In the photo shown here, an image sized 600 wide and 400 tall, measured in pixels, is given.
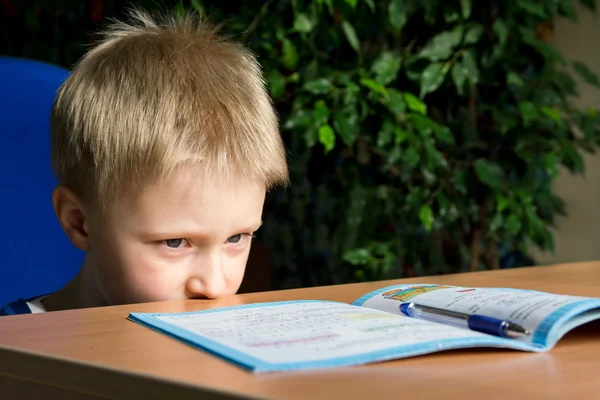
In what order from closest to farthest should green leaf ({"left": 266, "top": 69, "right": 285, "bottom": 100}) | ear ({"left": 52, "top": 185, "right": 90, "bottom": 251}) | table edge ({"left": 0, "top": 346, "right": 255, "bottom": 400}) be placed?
1. table edge ({"left": 0, "top": 346, "right": 255, "bottom": 400})
2. ear ({"left": 52, "top": 185, "right": 90, "bottom": 251})
3. green leaf ({"left": 266, "top": 69, "right": 285, "bottom": 100})

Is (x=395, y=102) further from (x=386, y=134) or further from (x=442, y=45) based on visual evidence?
(x=442, y=45)

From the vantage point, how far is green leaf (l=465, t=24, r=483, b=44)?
1.97 metres

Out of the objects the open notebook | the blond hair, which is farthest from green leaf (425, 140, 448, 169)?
the open notebook

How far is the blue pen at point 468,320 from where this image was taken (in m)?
0.59

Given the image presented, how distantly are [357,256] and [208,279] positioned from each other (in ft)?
3.50

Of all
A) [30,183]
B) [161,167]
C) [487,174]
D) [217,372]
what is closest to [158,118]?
[161,167]

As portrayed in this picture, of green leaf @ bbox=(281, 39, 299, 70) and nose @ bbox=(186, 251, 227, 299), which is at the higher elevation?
green leaf @ bbox=(281, 39, 299, 70)

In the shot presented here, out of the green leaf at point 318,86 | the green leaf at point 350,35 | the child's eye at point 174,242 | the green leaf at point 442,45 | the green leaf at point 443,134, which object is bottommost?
the child's eye at point 174,242

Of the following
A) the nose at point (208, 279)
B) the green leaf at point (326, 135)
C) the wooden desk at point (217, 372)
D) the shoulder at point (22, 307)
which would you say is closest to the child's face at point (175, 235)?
the nose at point (208, 279)

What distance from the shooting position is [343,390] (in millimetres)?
416

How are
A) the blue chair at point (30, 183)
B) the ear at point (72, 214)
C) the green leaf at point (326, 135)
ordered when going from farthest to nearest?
the green leaf at point (326, 135), the blue chair at point (30, 183), the ear at point (72, 214)

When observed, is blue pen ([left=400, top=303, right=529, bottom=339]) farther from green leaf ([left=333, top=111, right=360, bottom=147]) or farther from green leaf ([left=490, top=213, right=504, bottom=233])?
green leaf ([left=490, top=213, right=504, bottom=233])

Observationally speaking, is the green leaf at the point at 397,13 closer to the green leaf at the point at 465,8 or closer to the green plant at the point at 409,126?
the green plant at the point at 409,126

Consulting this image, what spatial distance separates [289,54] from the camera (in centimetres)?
193
